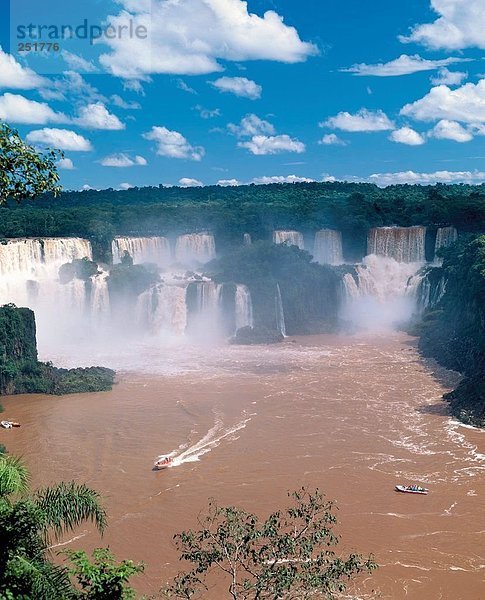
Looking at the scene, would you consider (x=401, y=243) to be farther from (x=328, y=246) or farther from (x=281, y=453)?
(x=281, y=453)

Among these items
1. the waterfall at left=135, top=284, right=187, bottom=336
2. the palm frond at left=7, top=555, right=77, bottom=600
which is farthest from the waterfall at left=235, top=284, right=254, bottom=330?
the palm frond at left=7, top=555, right=77, bottom=600

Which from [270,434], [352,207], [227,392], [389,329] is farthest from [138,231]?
[270,434]

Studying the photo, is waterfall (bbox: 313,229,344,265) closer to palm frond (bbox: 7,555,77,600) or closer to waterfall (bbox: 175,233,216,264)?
waterfall (bbox: 175,233,216,264)

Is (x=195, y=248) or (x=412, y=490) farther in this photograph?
(x=195, y=248)

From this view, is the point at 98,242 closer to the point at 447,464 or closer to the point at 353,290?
the point at 353,290

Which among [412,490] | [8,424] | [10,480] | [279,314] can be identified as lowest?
[412,490]

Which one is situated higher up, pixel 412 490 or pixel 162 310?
pixel 162 310

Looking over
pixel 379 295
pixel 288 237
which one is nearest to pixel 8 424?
pixel 379 295
